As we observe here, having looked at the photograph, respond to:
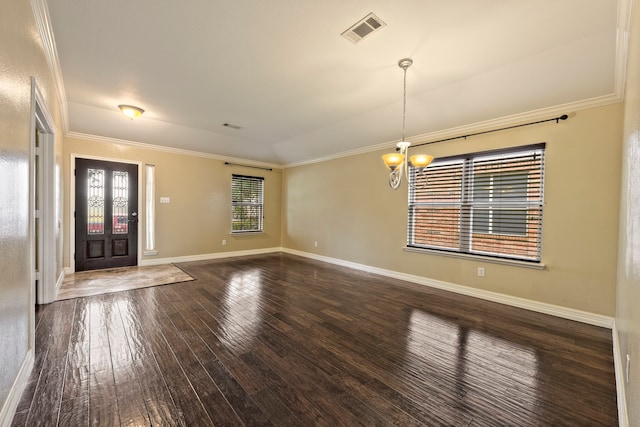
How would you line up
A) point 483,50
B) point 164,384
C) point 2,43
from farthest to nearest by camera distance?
point 483,50
point 164,384
point 2,43

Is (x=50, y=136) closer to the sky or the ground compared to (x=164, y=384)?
closer to the sky

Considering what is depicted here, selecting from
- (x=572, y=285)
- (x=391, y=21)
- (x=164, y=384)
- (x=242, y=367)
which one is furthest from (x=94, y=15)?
(x=572, y=285)

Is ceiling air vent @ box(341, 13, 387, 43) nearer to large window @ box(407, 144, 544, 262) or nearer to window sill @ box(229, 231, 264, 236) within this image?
large window @ box(407, 144, 544, 262)

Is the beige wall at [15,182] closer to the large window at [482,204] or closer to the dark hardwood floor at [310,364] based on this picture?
the dark hardwood floor at [310,364]

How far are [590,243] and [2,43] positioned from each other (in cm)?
529

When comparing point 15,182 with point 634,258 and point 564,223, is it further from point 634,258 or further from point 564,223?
point 564,223

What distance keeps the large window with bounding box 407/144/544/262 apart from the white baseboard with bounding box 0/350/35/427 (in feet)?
15.7

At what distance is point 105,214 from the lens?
521cm

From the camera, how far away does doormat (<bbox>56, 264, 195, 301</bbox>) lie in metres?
3.87

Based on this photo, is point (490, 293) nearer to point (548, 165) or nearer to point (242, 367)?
point (548, 165)

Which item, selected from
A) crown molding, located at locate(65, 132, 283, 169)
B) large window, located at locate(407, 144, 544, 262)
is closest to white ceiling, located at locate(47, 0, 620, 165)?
crown molding, located at locate(65, 132, 283, 169)

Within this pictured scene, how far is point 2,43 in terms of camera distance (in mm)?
1386

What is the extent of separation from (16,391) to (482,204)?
16.6 feet

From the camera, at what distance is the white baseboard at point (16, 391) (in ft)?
4.77
